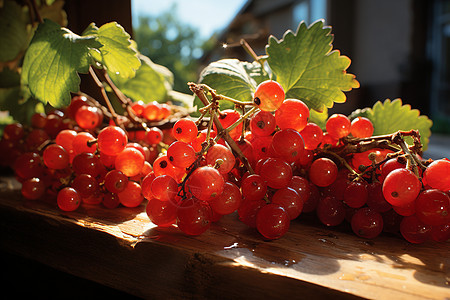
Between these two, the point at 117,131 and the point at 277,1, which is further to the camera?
the point at 277,1

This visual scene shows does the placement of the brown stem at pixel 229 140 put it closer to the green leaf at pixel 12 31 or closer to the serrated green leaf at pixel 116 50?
the serrated green leaf at pixel 116 50

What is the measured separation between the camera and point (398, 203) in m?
0.41

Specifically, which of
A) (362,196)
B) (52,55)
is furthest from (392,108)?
(52,55)

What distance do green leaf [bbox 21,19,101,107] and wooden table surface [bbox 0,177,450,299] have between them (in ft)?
0.69

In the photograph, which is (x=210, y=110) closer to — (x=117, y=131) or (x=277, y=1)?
(x=117, y=131)


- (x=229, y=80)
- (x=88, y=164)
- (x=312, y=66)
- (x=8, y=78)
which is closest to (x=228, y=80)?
(x=229, y=80)

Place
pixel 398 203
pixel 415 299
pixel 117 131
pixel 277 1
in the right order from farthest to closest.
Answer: pixel 277 1, pixel 117 131, pixel 398 203, pixel 415 299

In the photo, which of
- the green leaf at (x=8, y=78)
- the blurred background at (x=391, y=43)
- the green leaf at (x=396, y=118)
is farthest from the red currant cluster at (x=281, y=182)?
the blurred background at (x=391, y=43)

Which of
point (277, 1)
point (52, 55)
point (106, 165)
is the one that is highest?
point (277, 1)

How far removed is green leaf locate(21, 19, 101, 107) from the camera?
576 millimetres

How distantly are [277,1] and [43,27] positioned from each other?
4.72m

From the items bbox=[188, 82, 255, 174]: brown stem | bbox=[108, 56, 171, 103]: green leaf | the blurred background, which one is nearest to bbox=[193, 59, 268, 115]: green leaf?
bbox=[188, 82, 255, 174]: brown stem

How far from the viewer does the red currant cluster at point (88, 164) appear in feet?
1.82

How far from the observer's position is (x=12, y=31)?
85 cm
